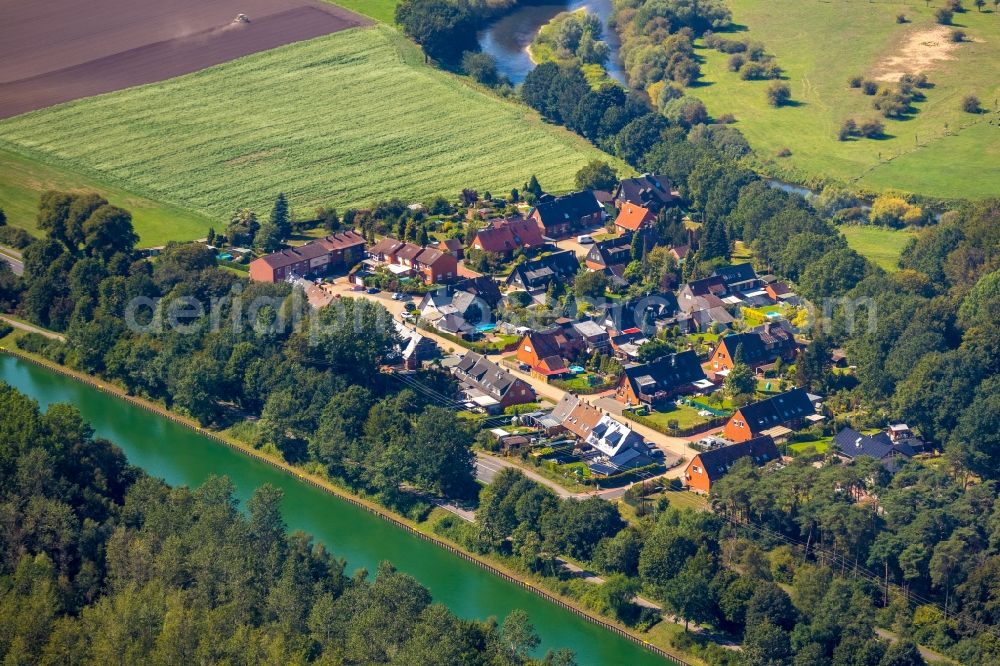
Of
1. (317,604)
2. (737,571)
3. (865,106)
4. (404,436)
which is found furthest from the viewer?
(865,106)

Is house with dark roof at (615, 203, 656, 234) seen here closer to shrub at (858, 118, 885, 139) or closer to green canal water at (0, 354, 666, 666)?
shrub at (858, 118, 885, 139)

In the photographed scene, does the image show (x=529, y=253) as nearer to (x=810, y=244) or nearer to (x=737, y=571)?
(x=810, y=244)

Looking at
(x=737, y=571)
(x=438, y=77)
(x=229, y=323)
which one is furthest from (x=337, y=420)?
(x=438, y=77)

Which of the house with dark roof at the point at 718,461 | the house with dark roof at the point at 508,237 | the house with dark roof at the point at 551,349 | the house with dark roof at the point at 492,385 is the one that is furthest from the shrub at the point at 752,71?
the house with dark roof at the point at 718,461

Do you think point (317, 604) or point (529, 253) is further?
point (529, 253)

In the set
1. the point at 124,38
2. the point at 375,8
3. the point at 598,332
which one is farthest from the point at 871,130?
the point at 124,38

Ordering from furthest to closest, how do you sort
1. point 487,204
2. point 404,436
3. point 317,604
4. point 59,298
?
point 487,204, point 59,298, point 404,436, point 317,604
